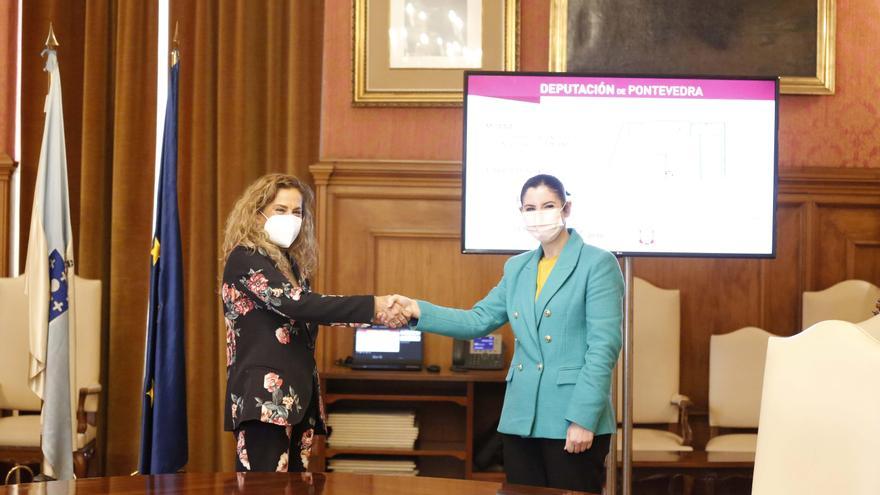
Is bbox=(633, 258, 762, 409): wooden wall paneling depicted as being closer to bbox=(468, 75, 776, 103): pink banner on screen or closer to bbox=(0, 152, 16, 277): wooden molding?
bbox=(468, 75, 776, 103): pink banner on screen

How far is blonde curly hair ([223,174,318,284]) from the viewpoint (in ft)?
9.78

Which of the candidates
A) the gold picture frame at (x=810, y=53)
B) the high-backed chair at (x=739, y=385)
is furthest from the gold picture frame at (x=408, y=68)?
the high-backed chair at (x=739, y=385)

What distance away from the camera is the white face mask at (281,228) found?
3.01 m

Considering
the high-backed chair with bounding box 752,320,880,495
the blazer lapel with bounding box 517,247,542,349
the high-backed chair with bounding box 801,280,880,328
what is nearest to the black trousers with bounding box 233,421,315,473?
the blazer lapel with bounding box 517,247,542,349

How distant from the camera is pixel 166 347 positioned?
3.87 metres

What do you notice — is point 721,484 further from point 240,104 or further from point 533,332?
point 240,104

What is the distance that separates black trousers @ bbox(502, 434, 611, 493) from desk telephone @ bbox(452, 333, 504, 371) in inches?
62.6

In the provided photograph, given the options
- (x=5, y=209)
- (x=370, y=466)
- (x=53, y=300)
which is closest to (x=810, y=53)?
(x=370, y=466)

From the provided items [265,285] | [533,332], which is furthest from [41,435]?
[533,332]

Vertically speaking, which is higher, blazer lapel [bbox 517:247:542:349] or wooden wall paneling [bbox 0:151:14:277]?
wooden wall paneling [bbox 0:151:14:277]

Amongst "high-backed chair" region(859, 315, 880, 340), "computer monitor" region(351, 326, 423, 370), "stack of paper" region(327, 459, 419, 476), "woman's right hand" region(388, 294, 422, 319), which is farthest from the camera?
"computer monitor" region(351, 326, 423, 370)

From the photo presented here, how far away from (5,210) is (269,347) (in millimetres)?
2814

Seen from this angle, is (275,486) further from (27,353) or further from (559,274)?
(27,353)

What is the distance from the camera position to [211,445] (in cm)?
493
